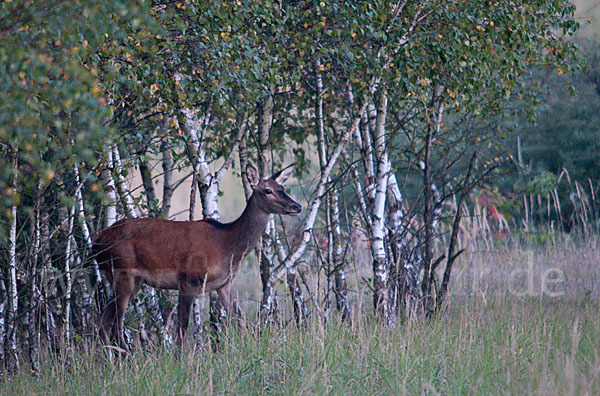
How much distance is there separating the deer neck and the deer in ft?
0.04

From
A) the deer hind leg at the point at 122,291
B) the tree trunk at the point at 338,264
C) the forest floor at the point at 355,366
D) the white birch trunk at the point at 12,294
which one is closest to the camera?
the forest floor at the point at 355,366

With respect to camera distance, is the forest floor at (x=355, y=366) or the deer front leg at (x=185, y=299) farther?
the deer front leg at (x=185, y=299)

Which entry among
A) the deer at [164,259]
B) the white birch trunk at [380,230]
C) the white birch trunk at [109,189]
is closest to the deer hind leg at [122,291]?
the deer at [164,259]

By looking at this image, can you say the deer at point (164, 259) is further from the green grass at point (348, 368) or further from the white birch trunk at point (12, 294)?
the white birch trunk at point (12, 294)

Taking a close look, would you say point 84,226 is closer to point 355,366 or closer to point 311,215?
point 311,215

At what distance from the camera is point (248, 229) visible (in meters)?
7.67

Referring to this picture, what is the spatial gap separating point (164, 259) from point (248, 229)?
0.97m

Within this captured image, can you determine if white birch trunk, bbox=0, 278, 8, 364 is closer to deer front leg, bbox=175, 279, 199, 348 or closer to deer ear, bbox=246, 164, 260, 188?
deer front leg, bbox=175, 279, 199, 348

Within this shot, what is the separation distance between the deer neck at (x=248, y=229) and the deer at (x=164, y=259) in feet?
0.04

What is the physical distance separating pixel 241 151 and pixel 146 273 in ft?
7.09

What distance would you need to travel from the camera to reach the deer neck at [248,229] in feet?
24.9

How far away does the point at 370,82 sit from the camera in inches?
301

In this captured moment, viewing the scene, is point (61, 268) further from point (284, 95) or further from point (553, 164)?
point (553, 164)

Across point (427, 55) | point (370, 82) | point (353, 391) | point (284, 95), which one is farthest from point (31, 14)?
point (284, 95)
